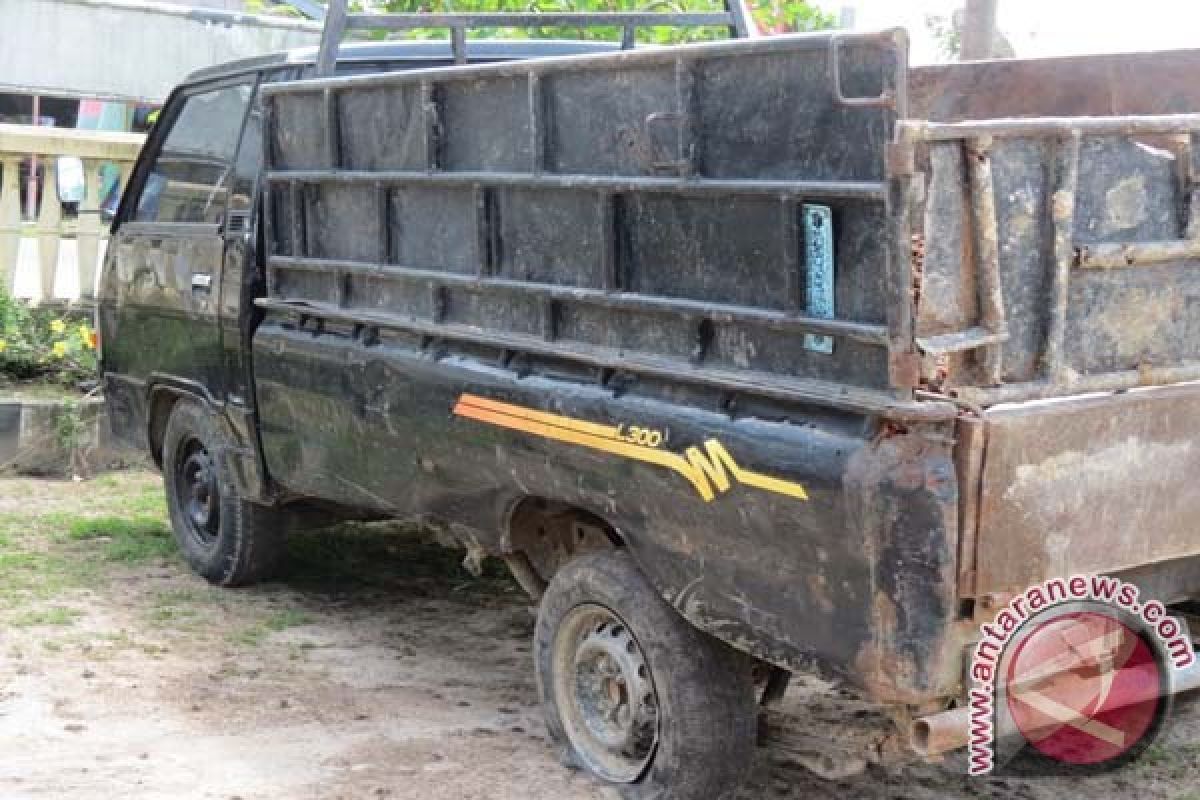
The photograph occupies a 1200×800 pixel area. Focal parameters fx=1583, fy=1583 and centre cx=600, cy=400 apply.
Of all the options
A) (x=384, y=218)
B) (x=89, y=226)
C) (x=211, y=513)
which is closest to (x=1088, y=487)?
(x=384, y=218)

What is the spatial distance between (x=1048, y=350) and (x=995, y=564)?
47cm

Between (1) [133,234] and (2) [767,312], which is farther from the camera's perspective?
(1) [133,234]

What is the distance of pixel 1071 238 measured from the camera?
334cm

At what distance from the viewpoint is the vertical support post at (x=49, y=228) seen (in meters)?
8.87

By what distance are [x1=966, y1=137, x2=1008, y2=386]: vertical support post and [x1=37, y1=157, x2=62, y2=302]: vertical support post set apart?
6.83 m

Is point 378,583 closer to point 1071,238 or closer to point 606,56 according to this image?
point 606,56

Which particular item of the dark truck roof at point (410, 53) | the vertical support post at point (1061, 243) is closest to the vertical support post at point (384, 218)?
the dark truck roof at point (410, 53)

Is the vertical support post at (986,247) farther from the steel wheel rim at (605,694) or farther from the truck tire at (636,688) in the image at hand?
the steel wheel rim at (605,694)

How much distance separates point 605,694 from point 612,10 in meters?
5.06

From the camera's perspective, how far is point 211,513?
20.1ft

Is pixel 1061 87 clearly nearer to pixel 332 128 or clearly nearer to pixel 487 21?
pixel 487 21

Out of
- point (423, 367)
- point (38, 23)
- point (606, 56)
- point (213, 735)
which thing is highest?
point (38, 23)

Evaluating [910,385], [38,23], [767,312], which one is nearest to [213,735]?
[767,312]

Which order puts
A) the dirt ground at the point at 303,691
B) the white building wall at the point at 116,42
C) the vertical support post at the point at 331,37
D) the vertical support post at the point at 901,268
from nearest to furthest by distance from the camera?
the vertical support post at the point at 901,268, the dirt ground at the point at 303,691, the vertical support post at the point at 331,37, the white building wall at the point at 116,42
